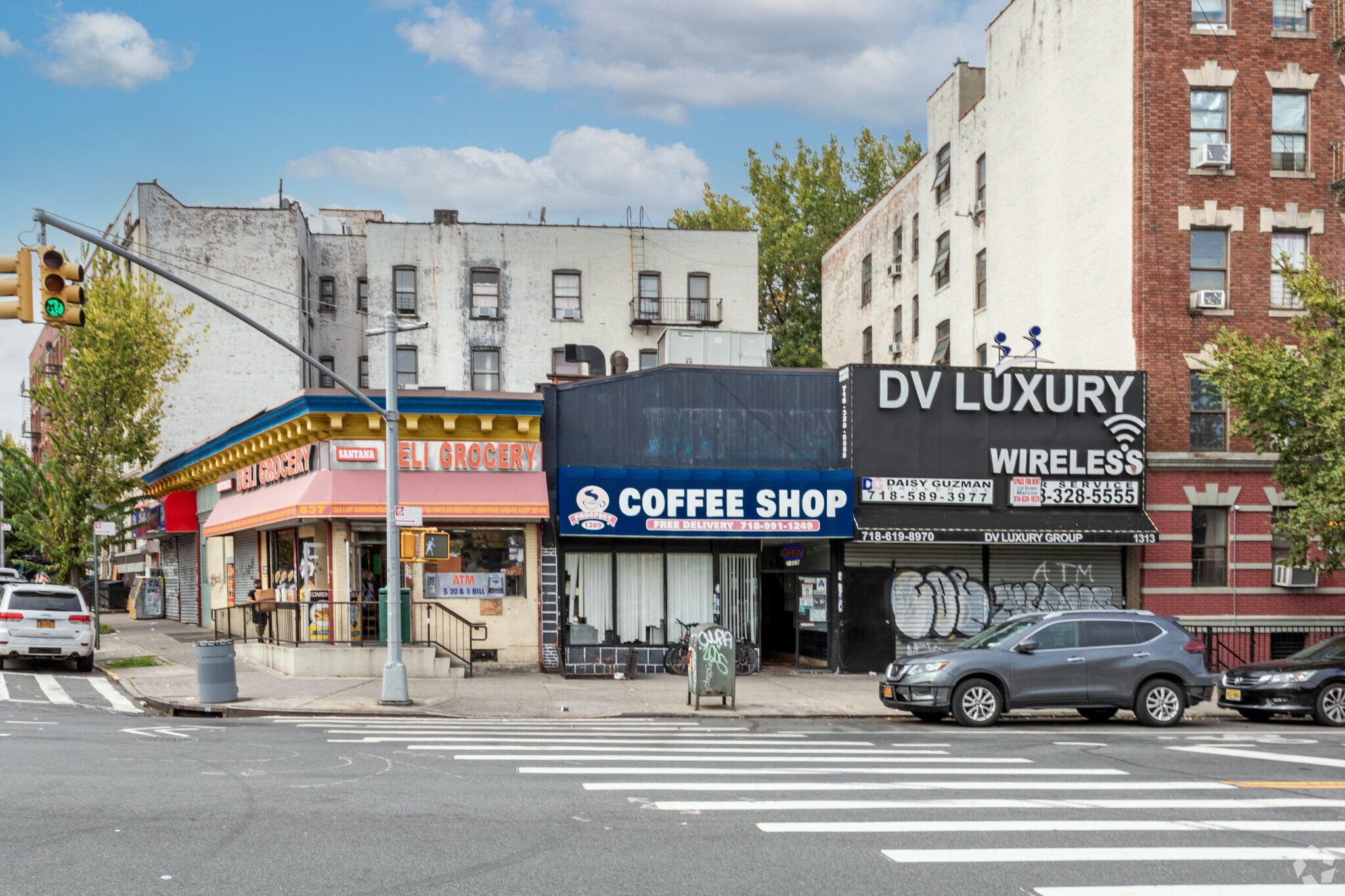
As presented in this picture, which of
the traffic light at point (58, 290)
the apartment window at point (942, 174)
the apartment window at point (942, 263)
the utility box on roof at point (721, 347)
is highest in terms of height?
the apartment window at point (942, 174)

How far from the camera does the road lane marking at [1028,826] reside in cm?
908

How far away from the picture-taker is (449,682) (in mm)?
21922

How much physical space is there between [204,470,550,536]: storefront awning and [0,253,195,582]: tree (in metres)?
11.0

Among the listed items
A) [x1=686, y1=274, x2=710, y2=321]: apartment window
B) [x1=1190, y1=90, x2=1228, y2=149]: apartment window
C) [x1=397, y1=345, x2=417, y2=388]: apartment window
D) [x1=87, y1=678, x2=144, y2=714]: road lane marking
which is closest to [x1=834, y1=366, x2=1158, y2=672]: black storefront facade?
[x1=1190, y1=90, x2=1228, y2=149]: apartment window

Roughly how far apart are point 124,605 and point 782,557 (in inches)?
1323

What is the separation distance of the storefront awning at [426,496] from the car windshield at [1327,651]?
44.1ft

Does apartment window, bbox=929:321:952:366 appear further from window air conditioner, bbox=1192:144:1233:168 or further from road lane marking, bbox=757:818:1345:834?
road lane marking, bbox=757:818:1345:834

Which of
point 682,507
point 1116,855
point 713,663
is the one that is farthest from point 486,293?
point 1116,855

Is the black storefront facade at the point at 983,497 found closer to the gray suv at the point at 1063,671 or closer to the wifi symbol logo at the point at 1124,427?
the wifi symbol logo at the point at 1124,427

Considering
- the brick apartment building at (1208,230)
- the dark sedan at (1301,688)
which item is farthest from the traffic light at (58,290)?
the brick apartment building at (1208,230)

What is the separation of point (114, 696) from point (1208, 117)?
24830 millimetres

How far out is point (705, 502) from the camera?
79.3ft

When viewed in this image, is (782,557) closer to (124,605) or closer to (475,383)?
(475,383)

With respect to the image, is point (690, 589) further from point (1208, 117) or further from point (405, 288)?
point (405, 288)
